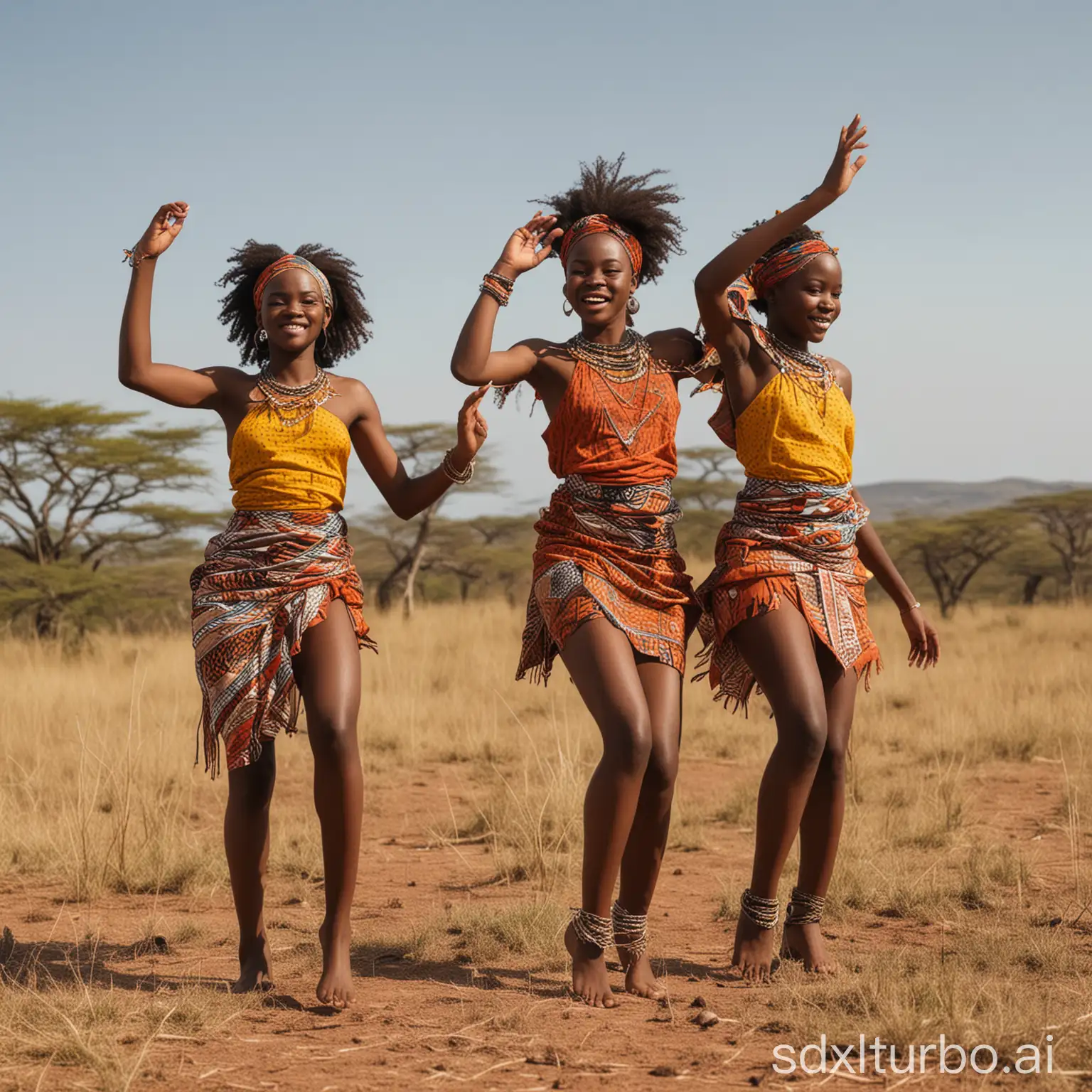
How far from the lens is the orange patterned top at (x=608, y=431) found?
4426mm

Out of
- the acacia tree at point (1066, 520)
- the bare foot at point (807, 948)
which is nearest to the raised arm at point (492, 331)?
the bare foot at point (807, 948)

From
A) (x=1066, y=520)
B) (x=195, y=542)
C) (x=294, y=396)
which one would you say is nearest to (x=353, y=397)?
(x=294, y=396)

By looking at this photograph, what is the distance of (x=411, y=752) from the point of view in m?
9.45

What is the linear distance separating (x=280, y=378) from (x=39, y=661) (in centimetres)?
974

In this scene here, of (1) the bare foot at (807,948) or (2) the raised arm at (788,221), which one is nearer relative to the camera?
(2) the raised arm at (788,221)

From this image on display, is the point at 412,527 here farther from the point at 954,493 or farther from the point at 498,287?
the point at 954,493

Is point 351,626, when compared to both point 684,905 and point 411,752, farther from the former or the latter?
point 411,752

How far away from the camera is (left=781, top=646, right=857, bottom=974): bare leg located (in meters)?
4.48

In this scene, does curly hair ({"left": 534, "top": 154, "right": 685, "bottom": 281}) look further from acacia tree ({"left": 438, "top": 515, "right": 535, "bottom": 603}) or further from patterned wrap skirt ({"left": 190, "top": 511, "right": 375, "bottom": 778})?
acacia tree ({"left": 438, "top": 515, "right": 535, "bottom": 603})

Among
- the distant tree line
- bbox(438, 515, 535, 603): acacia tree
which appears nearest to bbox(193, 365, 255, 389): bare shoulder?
the distant tree line

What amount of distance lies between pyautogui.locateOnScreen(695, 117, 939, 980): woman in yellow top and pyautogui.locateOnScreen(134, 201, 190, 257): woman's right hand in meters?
1.60

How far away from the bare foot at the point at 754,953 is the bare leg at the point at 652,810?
0.97 ft

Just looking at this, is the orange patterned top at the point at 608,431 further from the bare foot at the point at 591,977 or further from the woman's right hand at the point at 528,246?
the bare foot at the point at 591,977

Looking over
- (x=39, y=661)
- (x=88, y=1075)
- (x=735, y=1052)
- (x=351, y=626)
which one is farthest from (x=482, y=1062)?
(x=39, y=661)
